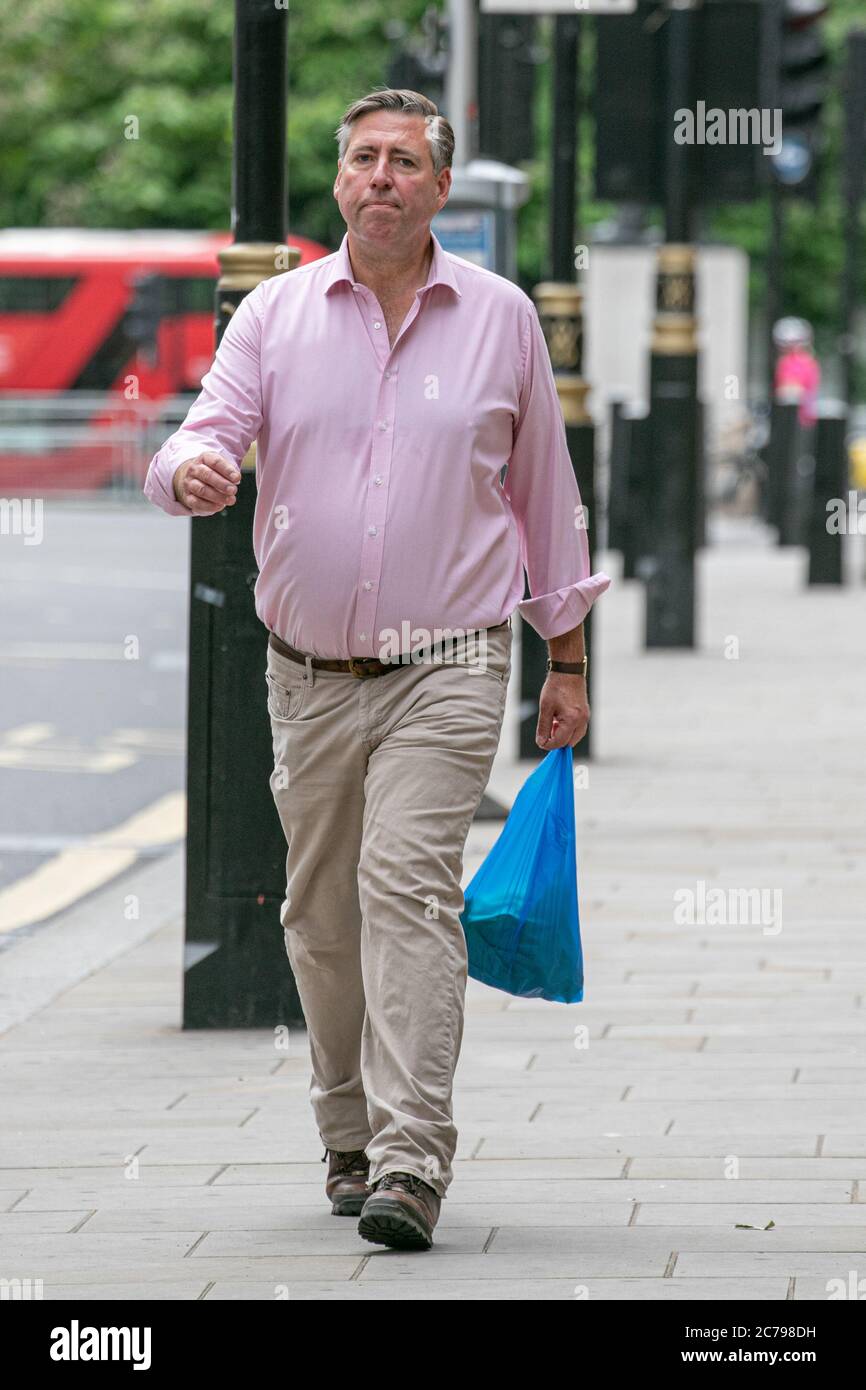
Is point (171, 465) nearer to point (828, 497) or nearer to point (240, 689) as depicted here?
point (240, 689)

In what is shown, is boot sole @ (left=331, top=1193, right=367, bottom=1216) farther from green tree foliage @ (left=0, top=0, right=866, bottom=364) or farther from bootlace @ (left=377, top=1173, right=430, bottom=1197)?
green tree foliage @ (left=0, top=0, right=866, bottom=364)

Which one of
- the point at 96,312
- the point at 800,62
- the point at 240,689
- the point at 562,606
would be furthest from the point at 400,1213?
the point at 96,312

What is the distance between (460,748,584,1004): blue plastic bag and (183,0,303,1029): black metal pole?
137 cm

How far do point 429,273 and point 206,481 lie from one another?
56 centimetres

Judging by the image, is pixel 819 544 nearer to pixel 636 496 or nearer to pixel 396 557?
pixel 636 496

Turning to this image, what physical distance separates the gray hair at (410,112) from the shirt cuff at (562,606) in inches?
28.2

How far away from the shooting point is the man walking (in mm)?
4414

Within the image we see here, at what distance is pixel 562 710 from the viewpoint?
4.69 m

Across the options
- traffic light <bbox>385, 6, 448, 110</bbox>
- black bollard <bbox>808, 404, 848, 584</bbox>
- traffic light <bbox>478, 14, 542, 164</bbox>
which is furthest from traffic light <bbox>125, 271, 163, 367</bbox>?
traffic light <bbox>478, 14, 542, 164</bbox>

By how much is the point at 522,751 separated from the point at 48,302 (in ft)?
104

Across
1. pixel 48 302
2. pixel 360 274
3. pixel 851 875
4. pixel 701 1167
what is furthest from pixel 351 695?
pixel 48 302

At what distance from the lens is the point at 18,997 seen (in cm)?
664

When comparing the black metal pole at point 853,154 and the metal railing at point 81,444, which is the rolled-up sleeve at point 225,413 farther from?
the metal railing at point 81,444

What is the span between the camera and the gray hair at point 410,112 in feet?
14.7
